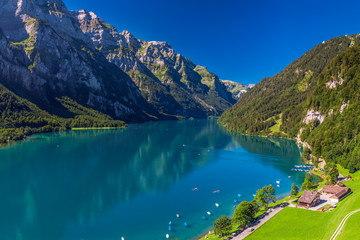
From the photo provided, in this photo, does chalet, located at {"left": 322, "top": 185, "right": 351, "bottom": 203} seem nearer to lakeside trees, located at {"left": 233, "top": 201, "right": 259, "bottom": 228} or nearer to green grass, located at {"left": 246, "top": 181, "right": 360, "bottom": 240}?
green grass, located at {"left": 246, "top": 181, "right": 360, "bottom": 240}

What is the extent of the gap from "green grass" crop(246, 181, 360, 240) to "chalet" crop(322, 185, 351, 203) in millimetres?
2143

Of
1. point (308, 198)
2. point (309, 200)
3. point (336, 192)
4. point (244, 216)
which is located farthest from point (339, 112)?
point (244, 216)

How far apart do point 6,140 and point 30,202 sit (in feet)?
400

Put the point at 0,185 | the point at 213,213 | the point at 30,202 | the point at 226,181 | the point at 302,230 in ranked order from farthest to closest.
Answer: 1. the point at 226,181
2. the point at 0,185
3. the point at 30,202
4. the point at 213,213
5. the point at 302,230

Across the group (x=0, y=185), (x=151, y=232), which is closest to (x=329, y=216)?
(x=151, y=232)

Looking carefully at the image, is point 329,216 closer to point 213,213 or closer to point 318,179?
point 213,213

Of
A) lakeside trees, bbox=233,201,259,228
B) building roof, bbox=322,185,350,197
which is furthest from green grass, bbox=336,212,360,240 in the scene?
building roof, bbox=322,185,350,197

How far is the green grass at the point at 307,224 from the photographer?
39094 millimetres

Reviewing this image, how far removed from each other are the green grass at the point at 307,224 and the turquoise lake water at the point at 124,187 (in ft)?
46.3

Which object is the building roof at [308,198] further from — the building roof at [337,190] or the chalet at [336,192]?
the building roof at [337,190]

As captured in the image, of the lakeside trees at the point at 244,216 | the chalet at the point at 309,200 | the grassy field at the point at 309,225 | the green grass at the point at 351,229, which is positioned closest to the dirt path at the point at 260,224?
the grassy field at the point at 309,225

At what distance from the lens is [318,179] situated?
8075 cm

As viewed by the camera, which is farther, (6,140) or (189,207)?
(6,140)

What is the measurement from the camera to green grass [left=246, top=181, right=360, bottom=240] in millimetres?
39094
